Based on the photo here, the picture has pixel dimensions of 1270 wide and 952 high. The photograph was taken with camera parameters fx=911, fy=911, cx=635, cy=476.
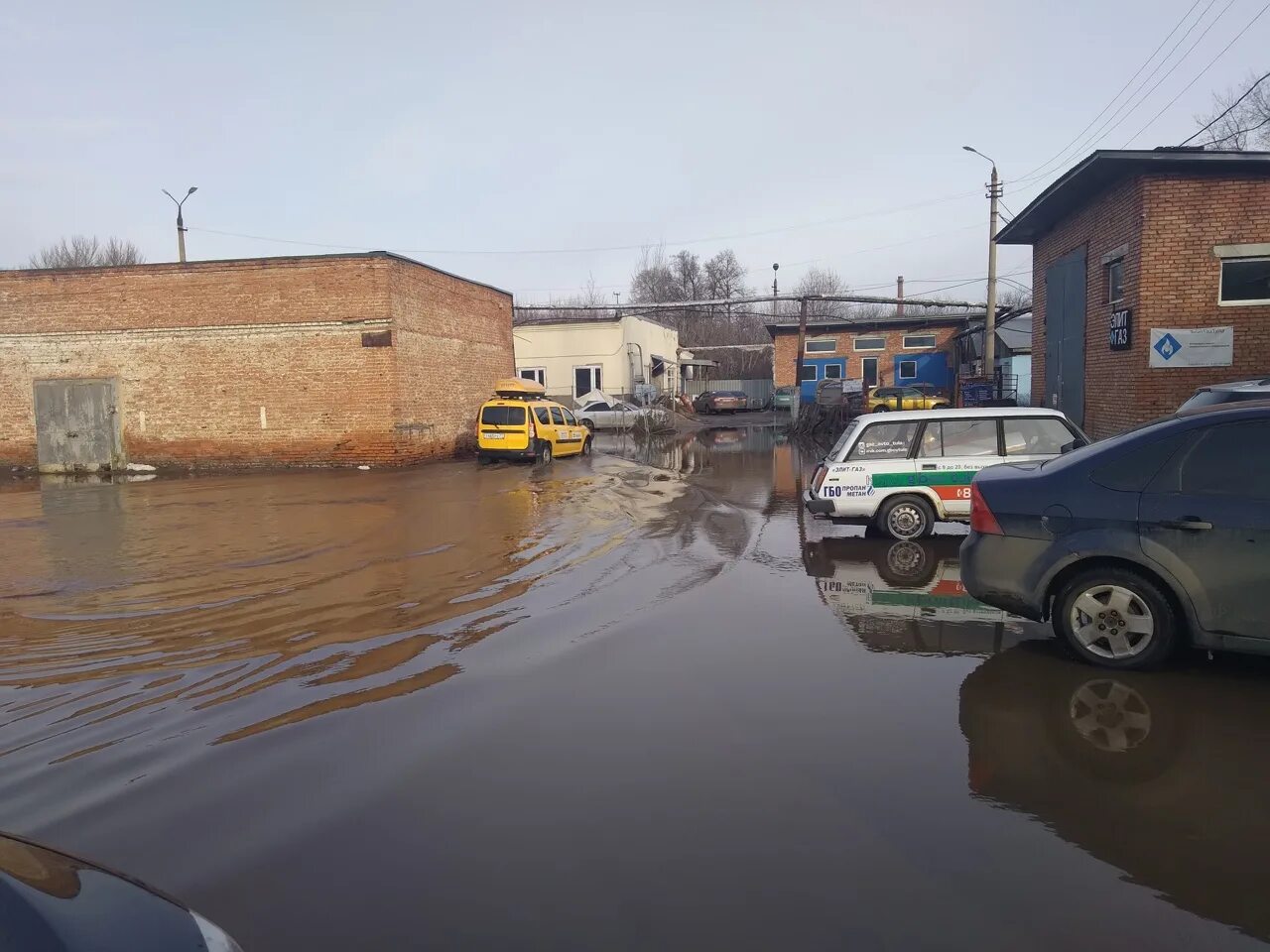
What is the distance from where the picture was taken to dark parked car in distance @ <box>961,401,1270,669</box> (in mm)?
5289

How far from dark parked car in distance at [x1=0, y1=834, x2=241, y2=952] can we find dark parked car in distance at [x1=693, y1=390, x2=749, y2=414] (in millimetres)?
50071

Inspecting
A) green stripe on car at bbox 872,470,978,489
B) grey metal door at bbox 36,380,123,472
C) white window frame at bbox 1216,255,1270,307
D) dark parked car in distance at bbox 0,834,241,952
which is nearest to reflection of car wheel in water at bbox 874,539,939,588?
green stripe on car at bbox 872,470,978,489

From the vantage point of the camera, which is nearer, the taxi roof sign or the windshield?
the windshield

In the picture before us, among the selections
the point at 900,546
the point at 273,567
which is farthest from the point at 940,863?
the point at 273,567

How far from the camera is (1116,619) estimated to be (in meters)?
5.78

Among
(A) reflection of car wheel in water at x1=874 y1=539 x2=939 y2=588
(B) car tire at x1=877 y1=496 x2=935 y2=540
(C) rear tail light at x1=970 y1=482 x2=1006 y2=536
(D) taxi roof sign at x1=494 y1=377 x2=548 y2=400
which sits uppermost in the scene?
(D) taxi roof sign at x1=494 y1=377 x2=548 y2=400

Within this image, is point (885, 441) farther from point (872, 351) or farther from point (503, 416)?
point (872, 351)

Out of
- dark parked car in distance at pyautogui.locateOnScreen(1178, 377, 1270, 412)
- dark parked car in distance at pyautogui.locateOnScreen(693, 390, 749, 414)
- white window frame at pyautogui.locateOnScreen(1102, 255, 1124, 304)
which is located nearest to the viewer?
dark parked car in distance at pyautogui.locateOnScreen(1178, 377, 1270, 412)

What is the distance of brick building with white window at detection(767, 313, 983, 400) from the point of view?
49000 mm

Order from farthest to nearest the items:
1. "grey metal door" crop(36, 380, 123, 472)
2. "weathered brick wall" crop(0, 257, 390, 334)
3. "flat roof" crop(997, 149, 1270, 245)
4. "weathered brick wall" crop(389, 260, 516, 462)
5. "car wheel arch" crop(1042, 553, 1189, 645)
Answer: "grey metal door" crop(36, 380, 123, 472) < "weathered brick wall" crop(389, 260, 516, 462) < "weathered brick wall" crop(0, 257, 390, 334) < "flat roof" crop(997, 149, 1270, 245) < "car wheel arch" crop(1042, 553, 1189, 645)

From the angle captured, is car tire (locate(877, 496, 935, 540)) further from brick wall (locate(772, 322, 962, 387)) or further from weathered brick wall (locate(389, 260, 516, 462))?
brick wall (locate(772, 322, 962, 387))

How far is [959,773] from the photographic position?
4430 millimetres

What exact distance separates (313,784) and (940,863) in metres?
2.95

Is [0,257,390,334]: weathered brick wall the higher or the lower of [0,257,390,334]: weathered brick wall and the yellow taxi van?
the higher
